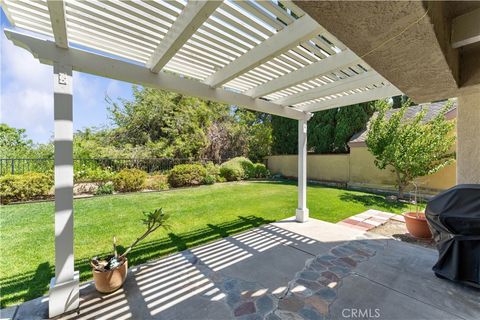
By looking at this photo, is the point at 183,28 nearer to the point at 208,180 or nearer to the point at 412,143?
the point at 412,143

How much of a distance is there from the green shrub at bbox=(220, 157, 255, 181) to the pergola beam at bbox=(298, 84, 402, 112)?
28.4ft

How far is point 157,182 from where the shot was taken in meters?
10.6

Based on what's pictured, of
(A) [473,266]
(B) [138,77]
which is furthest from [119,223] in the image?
(A) [473,266]

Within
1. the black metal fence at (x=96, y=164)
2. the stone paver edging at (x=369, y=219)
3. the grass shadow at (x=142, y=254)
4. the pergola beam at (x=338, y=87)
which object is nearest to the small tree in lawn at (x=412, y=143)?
the stone paver edging at (x=369, y=219)

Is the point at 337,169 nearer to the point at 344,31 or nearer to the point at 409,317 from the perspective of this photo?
the point at 409,317

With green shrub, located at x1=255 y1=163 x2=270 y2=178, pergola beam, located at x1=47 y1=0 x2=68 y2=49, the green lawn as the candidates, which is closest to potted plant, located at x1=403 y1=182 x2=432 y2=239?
the green lawn

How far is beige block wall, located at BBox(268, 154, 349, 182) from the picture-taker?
501 inches

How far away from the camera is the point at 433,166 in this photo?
8.41m

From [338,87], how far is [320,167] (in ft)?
35.3

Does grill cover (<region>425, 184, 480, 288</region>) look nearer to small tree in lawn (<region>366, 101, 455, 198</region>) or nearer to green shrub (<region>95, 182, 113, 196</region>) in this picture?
small tree in lawn (<region>366, 101, 455, 198</region>)

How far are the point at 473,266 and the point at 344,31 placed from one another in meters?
3.50

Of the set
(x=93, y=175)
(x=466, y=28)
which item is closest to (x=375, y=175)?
(x=466, y=28)

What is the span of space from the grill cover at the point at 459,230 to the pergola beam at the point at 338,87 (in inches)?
78.4

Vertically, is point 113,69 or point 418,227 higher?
point 113,69
